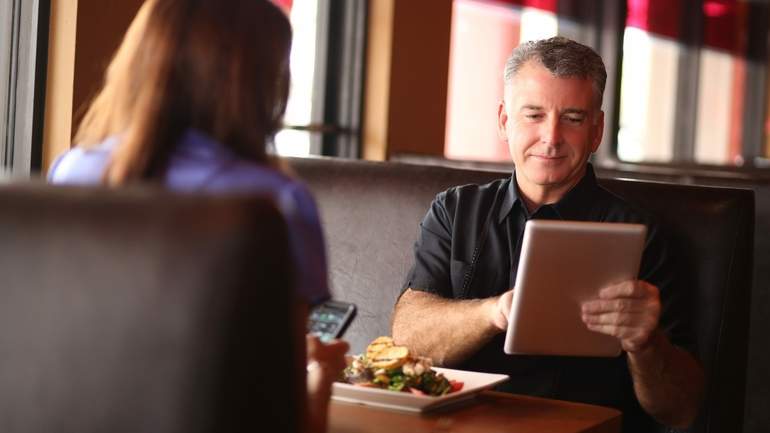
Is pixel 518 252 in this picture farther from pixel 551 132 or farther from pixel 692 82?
pixel 692 82

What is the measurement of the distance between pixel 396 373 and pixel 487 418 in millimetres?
149

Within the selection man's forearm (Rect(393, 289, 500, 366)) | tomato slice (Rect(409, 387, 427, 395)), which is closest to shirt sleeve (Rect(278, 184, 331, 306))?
tomato slice (Rect(409, 387, 427, 395))

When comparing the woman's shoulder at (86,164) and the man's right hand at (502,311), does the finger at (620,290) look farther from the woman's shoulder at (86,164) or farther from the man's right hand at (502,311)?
the woman's shoulder at (86,164)

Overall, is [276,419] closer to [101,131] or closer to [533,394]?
[101,131]

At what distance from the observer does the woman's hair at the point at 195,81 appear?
1084 millimetres

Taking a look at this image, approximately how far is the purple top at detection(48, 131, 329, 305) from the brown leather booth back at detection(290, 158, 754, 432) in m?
1.23

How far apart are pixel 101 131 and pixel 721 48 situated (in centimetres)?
863

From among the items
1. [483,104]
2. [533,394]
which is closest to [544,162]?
[533,394]

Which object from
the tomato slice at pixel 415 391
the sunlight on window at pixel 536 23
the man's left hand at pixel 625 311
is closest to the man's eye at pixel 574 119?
the man's left hand at pixel 625 311

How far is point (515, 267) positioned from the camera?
2.10m

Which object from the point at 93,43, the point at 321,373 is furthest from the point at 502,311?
the point at 93,43

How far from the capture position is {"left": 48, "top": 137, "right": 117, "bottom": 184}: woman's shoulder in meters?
1.15

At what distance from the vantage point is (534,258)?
1.55 meters

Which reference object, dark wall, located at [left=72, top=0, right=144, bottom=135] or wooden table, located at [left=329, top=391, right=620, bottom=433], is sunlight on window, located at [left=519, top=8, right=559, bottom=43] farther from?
wooden table, located at [left=329, top=391, right=620, bottom=433]
